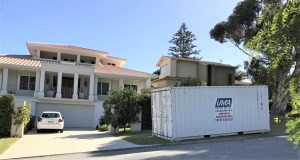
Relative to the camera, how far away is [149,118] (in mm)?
25266

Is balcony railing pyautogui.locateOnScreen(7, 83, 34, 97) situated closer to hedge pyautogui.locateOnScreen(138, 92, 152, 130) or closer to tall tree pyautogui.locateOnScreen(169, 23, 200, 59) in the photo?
hedge pyautogui.locateOnScreen(138, 92, 152, 130)

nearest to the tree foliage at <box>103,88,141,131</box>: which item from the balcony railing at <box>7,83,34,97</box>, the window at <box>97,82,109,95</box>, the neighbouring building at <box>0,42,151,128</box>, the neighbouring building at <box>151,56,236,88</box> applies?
the neighbouring building at <box>0,42,151,128</box>

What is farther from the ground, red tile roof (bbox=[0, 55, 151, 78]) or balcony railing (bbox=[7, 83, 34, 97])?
red tile roof (bbox=[0, 55, 151, 78])

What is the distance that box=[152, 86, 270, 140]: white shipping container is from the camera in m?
17.9

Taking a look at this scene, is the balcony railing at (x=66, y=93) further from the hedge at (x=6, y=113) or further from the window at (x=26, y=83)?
the hedge at (x=6, y=113)

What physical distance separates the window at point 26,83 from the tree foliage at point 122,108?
13.4 m

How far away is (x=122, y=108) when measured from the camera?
76.5ft

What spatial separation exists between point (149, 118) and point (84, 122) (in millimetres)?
11080

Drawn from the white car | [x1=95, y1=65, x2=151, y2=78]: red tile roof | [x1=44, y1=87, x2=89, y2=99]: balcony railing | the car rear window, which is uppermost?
[x1=95, y1=65, x2=151, y2=78]: red tile roof

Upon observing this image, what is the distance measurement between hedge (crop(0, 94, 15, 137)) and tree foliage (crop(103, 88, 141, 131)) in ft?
20.1

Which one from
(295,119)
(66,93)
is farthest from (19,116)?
(295,119)

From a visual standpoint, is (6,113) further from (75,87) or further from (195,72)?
(195,72)

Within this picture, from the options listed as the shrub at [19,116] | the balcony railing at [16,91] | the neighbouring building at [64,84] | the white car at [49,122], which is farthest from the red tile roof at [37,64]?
the shrub at [19,116]

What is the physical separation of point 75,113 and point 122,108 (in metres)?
12.3
